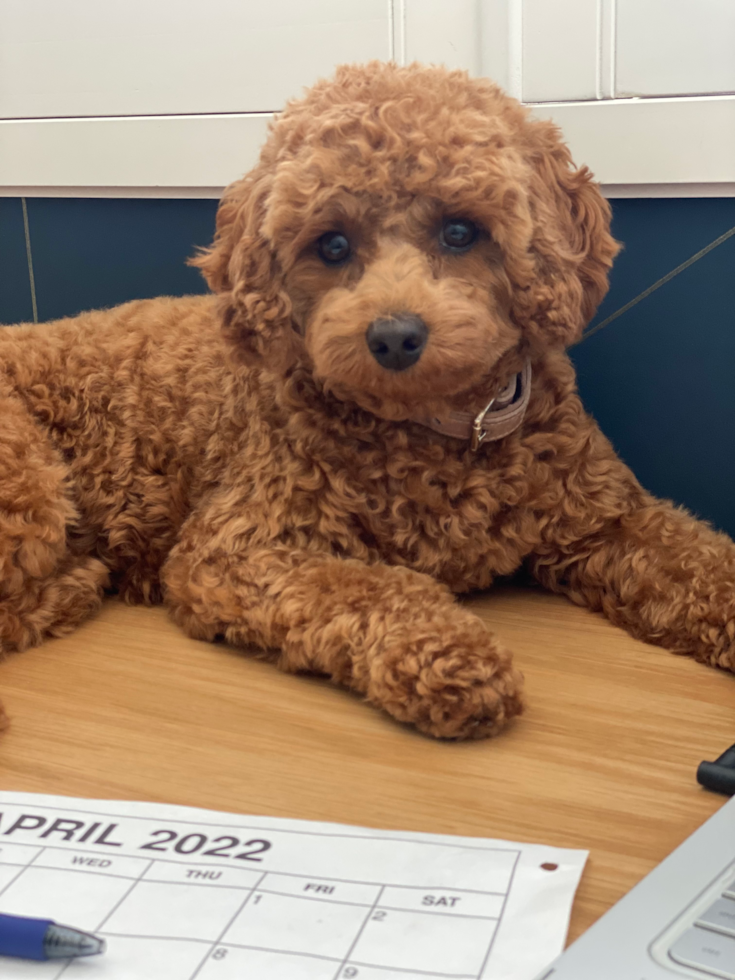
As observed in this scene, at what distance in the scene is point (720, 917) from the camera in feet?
1.70

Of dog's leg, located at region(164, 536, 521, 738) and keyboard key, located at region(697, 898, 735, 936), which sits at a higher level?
keyboard key, located at region(697, 898, 735, 936)

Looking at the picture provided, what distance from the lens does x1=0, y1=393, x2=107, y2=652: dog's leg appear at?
110 cm

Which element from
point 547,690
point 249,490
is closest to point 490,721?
point 547,690

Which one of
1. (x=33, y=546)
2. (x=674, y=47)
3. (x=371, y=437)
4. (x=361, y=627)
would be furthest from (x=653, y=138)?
(x=33, y=546)

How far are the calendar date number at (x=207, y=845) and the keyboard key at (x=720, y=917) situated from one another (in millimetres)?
296

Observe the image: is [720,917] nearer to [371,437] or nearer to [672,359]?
[371,437]

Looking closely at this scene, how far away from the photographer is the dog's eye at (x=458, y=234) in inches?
37.9

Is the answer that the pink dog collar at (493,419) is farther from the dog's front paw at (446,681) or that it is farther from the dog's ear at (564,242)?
the dog's front paw at (446,681)

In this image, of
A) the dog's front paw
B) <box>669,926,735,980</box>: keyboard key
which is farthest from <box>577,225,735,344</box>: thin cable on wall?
<box>669,926,735,980</box>: keyboard key

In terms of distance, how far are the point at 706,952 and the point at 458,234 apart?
0.67m

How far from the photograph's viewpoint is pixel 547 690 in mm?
943

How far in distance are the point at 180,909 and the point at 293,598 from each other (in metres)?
0.41

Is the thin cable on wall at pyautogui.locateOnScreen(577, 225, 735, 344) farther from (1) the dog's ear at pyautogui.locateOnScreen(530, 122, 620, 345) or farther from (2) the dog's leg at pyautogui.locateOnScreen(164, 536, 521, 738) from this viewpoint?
(2) the dog's leg at pyautogui.locateOnScreen(164, 536, 521, 738)

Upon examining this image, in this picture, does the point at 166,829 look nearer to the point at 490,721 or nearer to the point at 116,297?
the point at 490,721
